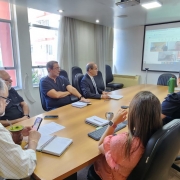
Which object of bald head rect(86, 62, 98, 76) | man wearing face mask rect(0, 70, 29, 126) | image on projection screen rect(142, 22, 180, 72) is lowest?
man wearing face mask rect(0, 70, 29, 126)

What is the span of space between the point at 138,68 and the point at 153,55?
0.65 m

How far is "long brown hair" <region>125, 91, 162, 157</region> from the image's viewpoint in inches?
34.4

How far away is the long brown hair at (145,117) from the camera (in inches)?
34.4

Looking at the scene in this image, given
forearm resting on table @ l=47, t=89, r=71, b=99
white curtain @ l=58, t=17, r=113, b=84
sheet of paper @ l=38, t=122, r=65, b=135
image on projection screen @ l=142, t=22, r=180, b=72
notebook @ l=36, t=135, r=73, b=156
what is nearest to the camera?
notebook @ l=36, t=135, r=73, b=156

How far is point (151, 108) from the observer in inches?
34.4

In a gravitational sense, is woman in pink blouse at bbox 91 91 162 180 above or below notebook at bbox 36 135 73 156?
above

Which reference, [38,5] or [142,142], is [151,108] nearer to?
[142,142]

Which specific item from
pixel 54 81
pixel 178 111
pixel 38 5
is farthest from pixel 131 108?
pixel 38 5

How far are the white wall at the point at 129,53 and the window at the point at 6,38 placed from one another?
12.3 ft

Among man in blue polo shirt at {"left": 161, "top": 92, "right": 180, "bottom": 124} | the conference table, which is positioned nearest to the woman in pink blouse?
the conference table

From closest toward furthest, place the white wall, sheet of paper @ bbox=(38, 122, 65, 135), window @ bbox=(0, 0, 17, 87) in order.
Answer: sheet of paper @ bbox=(38, 122, 65, 135) < window @ bbox=(0, 0, 17, 87) < the white wall

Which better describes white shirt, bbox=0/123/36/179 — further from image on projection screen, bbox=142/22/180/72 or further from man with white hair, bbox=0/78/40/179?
image on projection screen, bbox=142/22/180/72

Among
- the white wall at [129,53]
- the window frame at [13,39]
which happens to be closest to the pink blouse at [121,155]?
the window frame at [13,39]

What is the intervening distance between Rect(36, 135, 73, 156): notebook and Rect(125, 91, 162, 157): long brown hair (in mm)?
456
